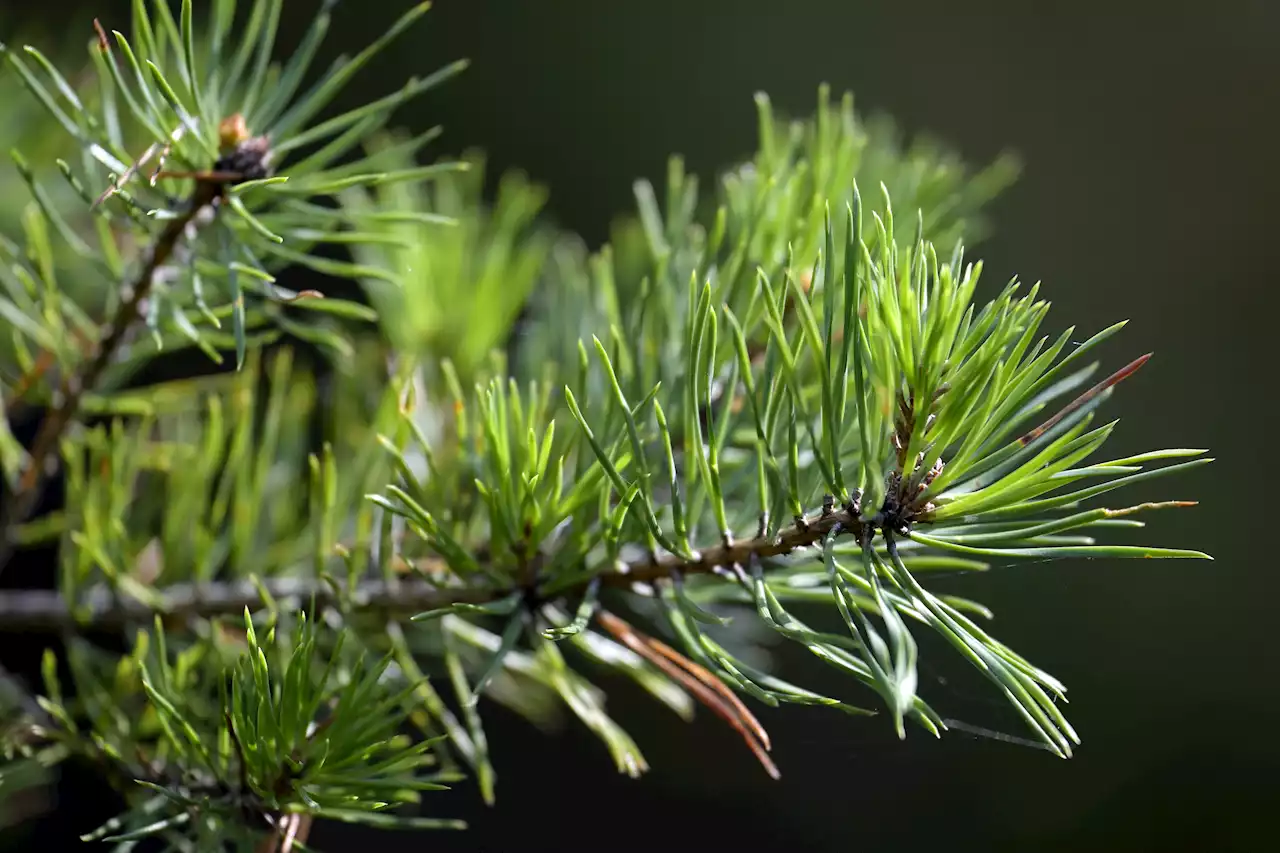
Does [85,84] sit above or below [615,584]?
above

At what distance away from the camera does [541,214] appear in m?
0.56

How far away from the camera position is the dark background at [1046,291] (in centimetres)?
48

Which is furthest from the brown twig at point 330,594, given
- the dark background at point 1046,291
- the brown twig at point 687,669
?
the dark background at point 1046,291

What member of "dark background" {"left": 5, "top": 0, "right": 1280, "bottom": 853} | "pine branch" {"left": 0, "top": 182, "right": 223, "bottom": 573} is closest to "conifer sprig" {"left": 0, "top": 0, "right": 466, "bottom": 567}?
"pine branch" {"left": 0, "top": 182, "right": 223, "bottom": 573}

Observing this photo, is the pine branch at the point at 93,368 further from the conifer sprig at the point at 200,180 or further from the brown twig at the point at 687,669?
the brown twig at the point at 687,669

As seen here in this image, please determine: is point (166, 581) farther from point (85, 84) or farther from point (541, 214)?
point (541, 214)

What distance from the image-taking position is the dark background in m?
0.48

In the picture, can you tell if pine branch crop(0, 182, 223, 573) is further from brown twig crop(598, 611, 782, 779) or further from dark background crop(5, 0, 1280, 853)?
dark background crop(5, 0, 1280, 853)

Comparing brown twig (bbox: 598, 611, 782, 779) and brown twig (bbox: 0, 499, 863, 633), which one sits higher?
brown twig (bbox: 0, 499, 863, 633)

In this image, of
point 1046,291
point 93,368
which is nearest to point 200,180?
point 93,368

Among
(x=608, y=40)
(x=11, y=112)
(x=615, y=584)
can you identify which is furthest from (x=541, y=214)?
Result: (x=615, y=584)

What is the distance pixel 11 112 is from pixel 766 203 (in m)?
0.23

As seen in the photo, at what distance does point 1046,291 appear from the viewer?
1.65 feet

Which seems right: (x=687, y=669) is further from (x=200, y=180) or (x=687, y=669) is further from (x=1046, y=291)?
(x=1046, y=291)
